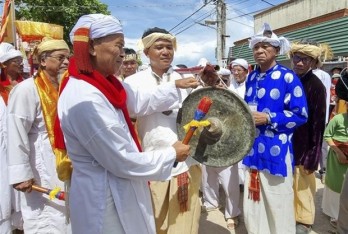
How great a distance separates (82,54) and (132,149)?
59 centimetres

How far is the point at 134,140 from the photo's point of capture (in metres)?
2.05

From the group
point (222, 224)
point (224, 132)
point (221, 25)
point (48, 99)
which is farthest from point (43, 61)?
point (221, 25)

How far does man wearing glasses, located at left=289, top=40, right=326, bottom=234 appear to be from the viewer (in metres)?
3.68

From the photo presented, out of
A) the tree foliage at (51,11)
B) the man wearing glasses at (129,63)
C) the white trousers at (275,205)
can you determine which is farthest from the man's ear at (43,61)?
the tree foliage at (51,11)

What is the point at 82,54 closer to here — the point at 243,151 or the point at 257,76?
the point at 243,151

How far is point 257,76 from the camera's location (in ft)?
10.7

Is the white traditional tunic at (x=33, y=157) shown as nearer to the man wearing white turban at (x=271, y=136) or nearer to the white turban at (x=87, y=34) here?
the white turban at (x=87, y=34)

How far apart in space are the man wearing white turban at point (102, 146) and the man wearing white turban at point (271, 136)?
55.1 inches

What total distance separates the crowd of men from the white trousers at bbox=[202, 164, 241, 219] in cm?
84

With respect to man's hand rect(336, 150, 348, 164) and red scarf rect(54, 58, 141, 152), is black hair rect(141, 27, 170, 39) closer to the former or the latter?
red scarf rect(54, 58, 141, 152)

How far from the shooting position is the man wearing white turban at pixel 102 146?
1.71 m

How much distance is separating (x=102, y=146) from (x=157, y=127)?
1.14 m

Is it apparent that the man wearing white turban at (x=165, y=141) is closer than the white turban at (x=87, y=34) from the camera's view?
No

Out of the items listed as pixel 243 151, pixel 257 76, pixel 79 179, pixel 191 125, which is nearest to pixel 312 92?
pixel 257 76
